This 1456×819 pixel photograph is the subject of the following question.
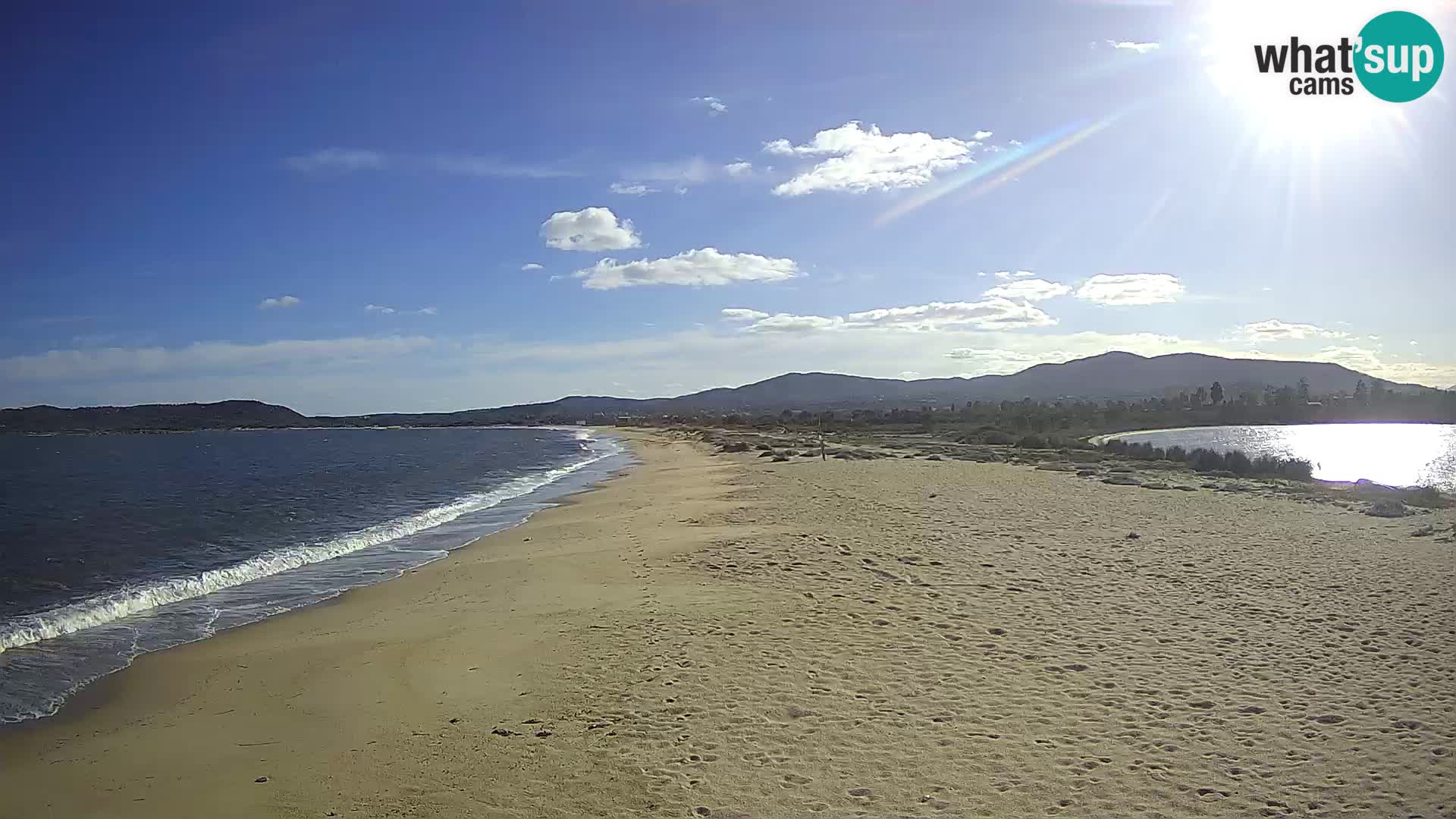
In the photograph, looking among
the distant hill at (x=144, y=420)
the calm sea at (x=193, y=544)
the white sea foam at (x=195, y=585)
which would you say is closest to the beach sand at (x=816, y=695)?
the calm sea at (x=193, y=544)

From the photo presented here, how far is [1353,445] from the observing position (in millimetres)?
56469

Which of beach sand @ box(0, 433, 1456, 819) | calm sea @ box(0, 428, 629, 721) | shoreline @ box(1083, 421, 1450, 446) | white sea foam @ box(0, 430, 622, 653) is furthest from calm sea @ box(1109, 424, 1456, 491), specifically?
calm sea @ box(0, 428, 629, 721)

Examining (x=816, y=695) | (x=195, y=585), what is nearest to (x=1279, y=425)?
(x=816, y=695)

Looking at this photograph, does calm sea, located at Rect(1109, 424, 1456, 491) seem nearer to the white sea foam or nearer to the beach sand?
the beach sand

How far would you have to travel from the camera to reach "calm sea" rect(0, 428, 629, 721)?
1043 cm

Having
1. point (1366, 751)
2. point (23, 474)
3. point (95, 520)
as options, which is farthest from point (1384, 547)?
point (23, 474)

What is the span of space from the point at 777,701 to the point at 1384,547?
11.9m

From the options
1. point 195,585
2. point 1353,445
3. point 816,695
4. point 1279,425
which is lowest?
point 1353,445

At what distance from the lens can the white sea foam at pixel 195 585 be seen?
10977 millimetres

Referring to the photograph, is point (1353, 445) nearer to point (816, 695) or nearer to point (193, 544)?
point (816, 695)

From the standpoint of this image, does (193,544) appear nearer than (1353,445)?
Yes

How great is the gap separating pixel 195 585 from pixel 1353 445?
217 ft

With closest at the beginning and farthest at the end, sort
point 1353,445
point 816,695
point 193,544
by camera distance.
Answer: point 816,695 < point 193,544 < point 1353,445

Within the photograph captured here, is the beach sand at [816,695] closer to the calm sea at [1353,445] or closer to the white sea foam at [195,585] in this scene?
the white sea foam at [195,585]
